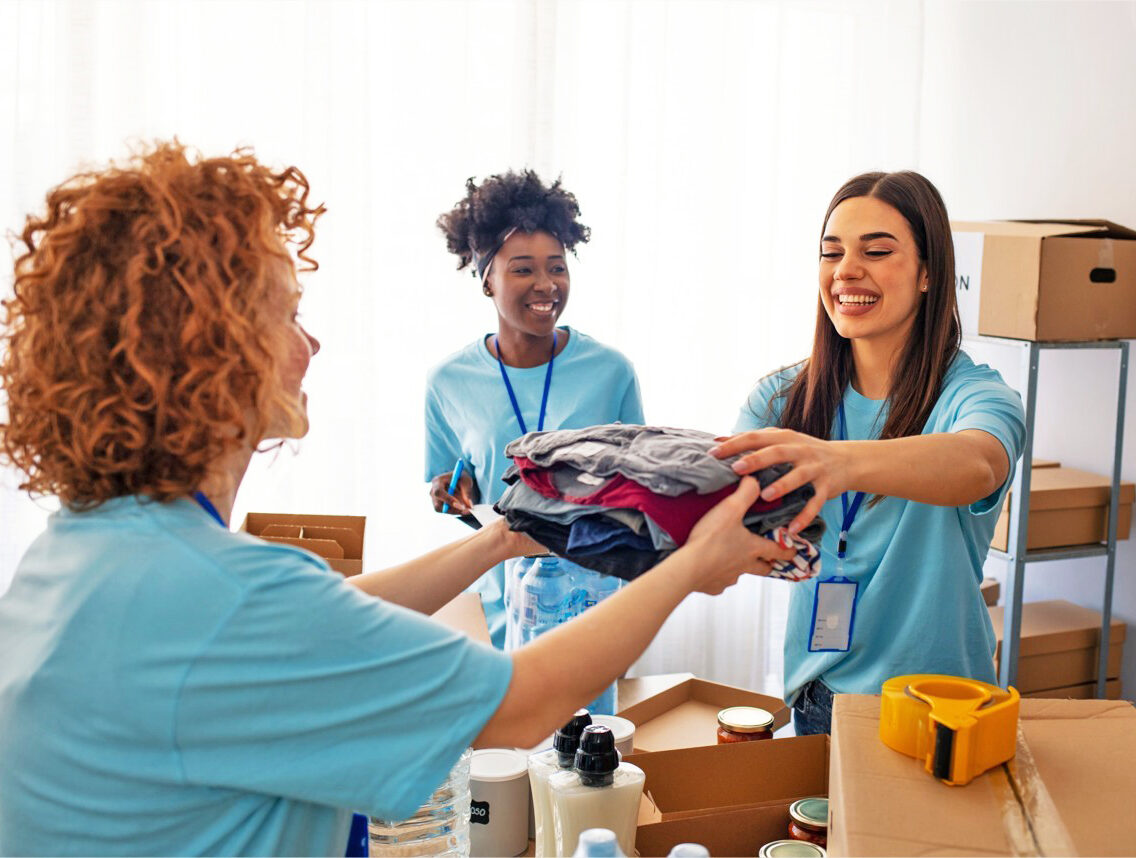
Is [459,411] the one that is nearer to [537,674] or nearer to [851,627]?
[851,627]

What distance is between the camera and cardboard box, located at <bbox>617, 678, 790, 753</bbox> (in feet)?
6.07

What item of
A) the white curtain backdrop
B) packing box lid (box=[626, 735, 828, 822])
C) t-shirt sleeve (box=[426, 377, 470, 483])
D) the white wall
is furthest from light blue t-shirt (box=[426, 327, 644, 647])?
the white wall

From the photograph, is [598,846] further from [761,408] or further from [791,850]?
[761,408]

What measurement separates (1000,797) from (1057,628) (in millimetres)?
2268

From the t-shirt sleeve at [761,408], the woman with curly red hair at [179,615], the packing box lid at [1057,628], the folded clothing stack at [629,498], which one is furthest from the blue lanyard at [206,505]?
the packing box lid at [1057,628]

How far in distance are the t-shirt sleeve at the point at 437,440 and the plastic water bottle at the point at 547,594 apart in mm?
872

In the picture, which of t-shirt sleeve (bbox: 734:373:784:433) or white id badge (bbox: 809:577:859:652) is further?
t-shirt sleeve (bbox: 734:373:784:433)

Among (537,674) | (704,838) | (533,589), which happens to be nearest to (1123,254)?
(533,589)

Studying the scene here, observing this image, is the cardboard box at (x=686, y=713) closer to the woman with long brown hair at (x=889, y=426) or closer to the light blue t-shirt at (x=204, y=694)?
the woman with long brown hair at (x=889, y=426)

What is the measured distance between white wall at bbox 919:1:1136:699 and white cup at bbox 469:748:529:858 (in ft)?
8.36

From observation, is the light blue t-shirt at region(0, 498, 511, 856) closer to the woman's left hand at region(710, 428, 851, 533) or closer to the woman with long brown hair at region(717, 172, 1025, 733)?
the woman's left hand at region(710, 428, 851, 533)

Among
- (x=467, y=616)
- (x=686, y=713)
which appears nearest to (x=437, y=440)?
(x=467, y=616)

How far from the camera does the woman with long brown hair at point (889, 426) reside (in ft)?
5.45

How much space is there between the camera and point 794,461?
119cm
